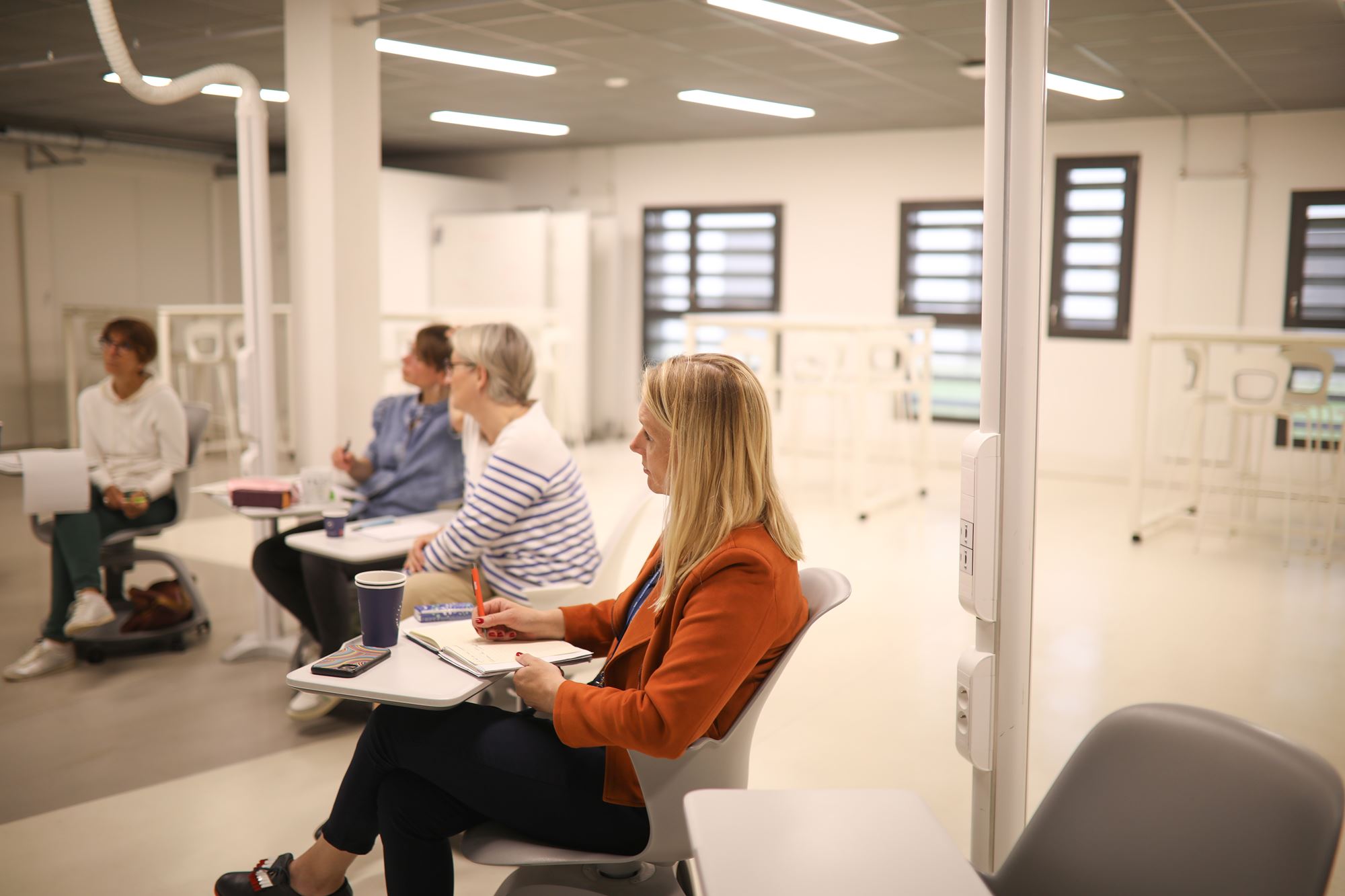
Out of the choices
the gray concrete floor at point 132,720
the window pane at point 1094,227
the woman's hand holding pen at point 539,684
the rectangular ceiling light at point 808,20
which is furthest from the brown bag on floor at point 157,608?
the window pane at point 1094,227

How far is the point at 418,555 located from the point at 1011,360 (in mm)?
1620

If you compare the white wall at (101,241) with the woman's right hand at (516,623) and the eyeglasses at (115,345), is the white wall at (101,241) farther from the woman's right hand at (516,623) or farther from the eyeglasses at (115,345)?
the woman's right hand at (516,623)

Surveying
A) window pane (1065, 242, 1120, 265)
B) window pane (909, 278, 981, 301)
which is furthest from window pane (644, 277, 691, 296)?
window pane (1065, 242, 1120, 265)

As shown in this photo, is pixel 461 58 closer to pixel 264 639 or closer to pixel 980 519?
pixel 264 639

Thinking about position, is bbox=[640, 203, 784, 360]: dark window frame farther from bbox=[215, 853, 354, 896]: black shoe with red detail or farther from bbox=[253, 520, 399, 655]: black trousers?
bbox=[215, 853, 354, 896]: black shoe with red detail

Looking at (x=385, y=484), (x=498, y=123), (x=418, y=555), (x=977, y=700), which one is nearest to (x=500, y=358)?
(x=418, y=555)

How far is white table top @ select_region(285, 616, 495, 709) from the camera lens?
5.30ft

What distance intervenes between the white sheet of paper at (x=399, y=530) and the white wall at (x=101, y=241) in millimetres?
2481

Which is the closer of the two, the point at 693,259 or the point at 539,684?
the point at 539,684

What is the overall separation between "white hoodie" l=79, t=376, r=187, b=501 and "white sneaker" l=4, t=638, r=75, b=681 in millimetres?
652

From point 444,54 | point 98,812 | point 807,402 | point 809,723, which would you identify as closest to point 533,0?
point 444,54

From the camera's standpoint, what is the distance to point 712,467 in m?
1.68

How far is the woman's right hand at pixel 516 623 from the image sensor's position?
6.17 feet

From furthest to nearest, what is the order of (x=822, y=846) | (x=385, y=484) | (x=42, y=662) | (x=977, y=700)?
(x=42, y=662) → (x=385, y=484) → (x=977, y=700) → (x=822, y=846)
